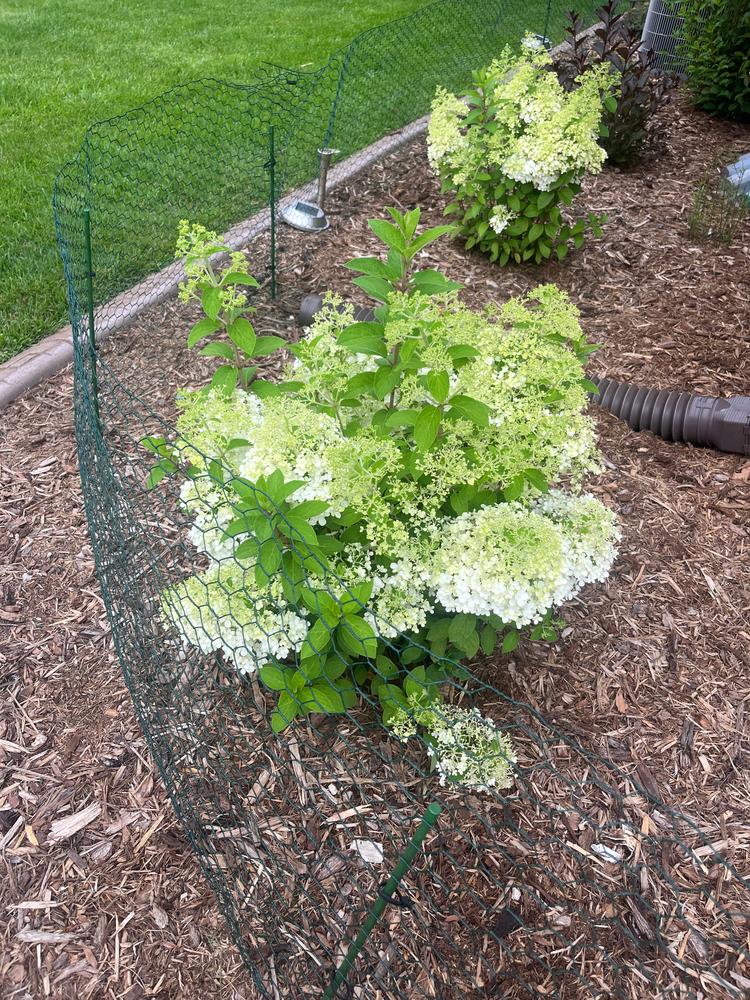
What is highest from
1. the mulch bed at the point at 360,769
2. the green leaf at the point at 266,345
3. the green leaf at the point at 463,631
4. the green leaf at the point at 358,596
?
the green leaf at the point at 266,345

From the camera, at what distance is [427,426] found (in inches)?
66.6

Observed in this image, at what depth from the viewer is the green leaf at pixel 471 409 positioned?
1689 millimetres

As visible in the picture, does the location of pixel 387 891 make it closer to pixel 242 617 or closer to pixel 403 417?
pixel 242 617

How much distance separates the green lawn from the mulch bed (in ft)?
3.11

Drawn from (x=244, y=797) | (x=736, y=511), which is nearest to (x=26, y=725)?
(x=244, y=797)

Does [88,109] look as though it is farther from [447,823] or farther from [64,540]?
[447,823]

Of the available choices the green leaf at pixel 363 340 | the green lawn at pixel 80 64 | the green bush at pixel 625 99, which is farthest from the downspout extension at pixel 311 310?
the green bush at pixel 625 99

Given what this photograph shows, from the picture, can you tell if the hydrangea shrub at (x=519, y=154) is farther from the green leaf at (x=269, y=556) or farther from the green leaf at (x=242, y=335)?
the green leaf at (x=269, y=556)

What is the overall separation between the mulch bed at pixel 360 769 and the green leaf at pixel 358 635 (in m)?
0.37

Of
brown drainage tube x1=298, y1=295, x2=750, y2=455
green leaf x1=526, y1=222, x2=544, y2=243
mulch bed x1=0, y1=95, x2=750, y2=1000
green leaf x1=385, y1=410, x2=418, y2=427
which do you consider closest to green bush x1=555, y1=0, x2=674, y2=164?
green leaf x1=526, y1=222, x2=544, y2=243

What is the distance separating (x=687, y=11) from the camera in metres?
6.57

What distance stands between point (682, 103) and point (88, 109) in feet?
15.3

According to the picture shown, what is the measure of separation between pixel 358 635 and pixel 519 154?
9.90ft

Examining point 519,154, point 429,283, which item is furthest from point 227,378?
point 519,154
